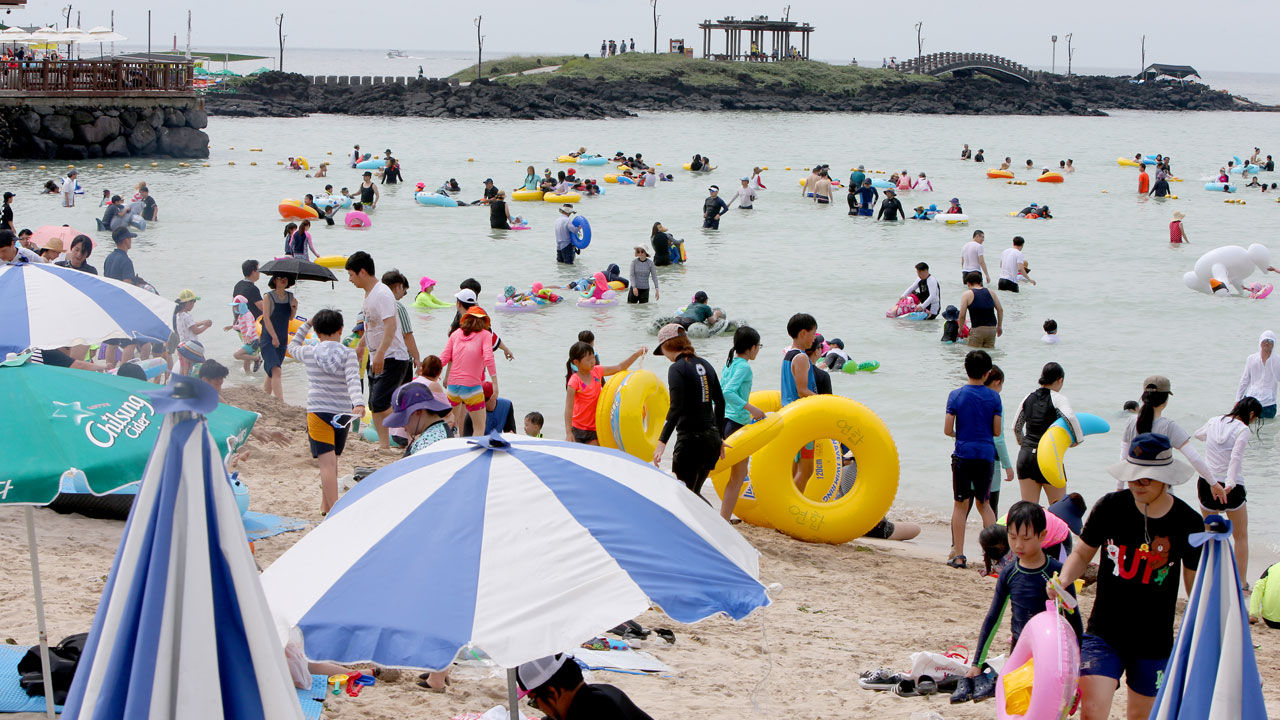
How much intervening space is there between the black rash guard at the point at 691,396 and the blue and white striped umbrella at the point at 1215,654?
4.02m

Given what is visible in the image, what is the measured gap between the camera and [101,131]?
3931cm

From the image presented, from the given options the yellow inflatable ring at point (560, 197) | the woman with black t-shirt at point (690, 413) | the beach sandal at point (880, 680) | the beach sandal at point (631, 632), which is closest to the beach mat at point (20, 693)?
the beach sandal at point (631, 632)

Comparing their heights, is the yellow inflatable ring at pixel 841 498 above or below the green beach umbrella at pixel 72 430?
below

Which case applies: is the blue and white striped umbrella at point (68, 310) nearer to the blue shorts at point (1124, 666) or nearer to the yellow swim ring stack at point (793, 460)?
the yellow swim ring stack at point (793, 460)

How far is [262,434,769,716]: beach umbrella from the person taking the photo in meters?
3.23

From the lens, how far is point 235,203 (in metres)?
30.3

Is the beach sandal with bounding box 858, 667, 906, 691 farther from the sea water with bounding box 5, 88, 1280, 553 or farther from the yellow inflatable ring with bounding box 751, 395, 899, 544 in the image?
the sea water with bounding box 5, 88, 1280, 553

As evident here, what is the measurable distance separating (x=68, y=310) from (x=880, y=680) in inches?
160

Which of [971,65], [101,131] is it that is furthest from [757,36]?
[101,131]

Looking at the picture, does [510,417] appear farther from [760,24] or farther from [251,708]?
[760,24]

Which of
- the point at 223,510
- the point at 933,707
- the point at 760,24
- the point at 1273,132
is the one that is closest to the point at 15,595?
the point at 223,510

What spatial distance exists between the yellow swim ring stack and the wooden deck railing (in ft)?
119

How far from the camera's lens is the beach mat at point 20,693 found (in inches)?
182

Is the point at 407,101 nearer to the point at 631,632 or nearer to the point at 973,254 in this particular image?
the point at 973,254
